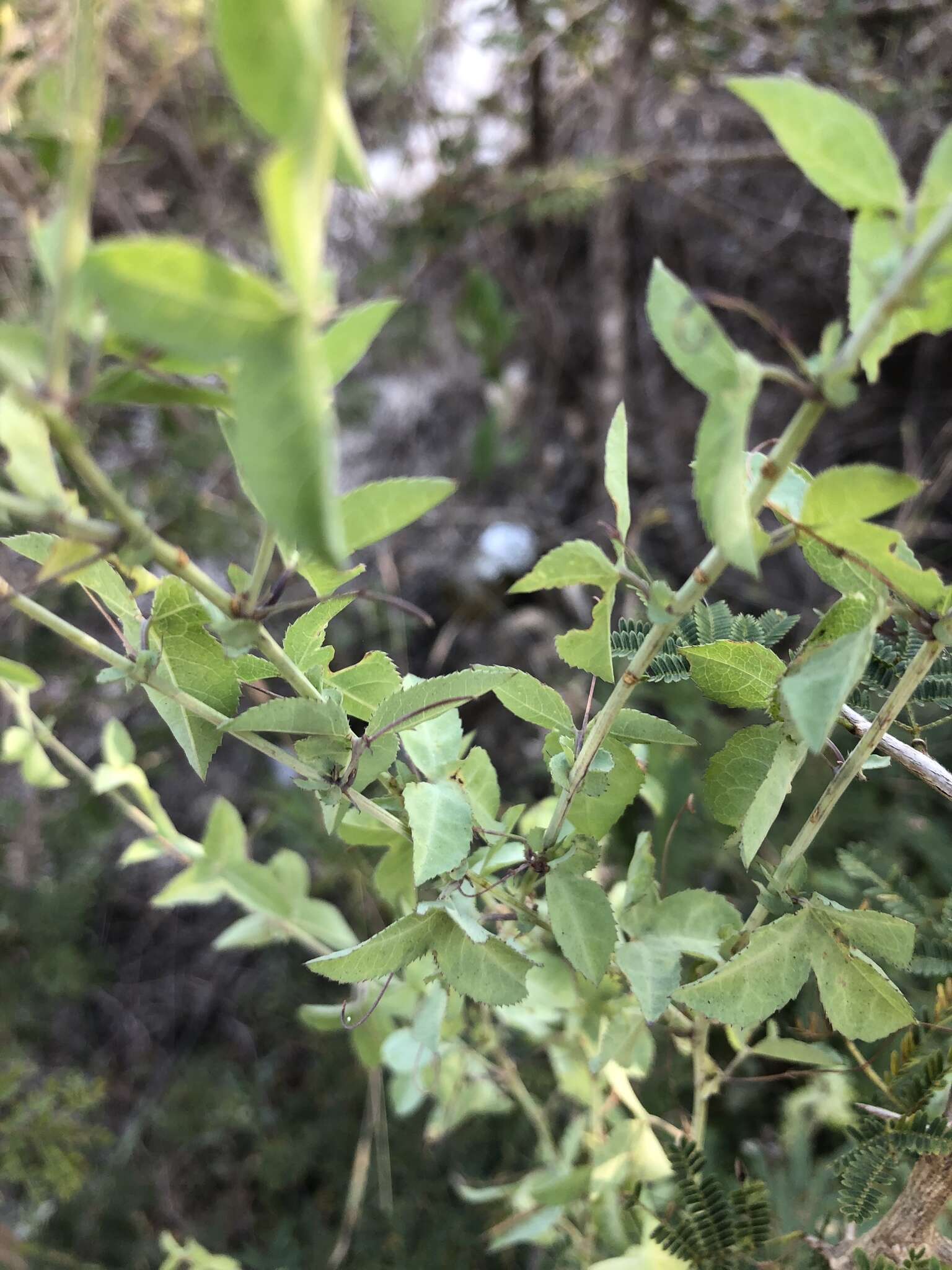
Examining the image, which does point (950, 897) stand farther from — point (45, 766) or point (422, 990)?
point (45, 766)

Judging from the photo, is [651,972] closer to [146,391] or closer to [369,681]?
[369,681]

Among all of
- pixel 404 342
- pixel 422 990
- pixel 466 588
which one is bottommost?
pixel 466 588

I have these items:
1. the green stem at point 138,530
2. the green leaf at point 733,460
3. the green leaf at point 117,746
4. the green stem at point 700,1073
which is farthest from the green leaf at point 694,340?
the green leaf at point 117,746

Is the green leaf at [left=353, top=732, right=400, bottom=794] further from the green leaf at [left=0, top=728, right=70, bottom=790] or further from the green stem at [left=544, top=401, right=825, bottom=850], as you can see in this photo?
the green leaf at [left=0, top=728, right=70, bottom=790]

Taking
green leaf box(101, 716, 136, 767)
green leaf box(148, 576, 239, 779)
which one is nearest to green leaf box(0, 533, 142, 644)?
green leaf box(148, 576, 239, 779)

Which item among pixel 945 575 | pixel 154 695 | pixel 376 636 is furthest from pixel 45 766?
pixel 945 575

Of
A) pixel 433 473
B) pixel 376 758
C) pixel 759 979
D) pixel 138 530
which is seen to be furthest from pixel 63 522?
pixel 433 473
